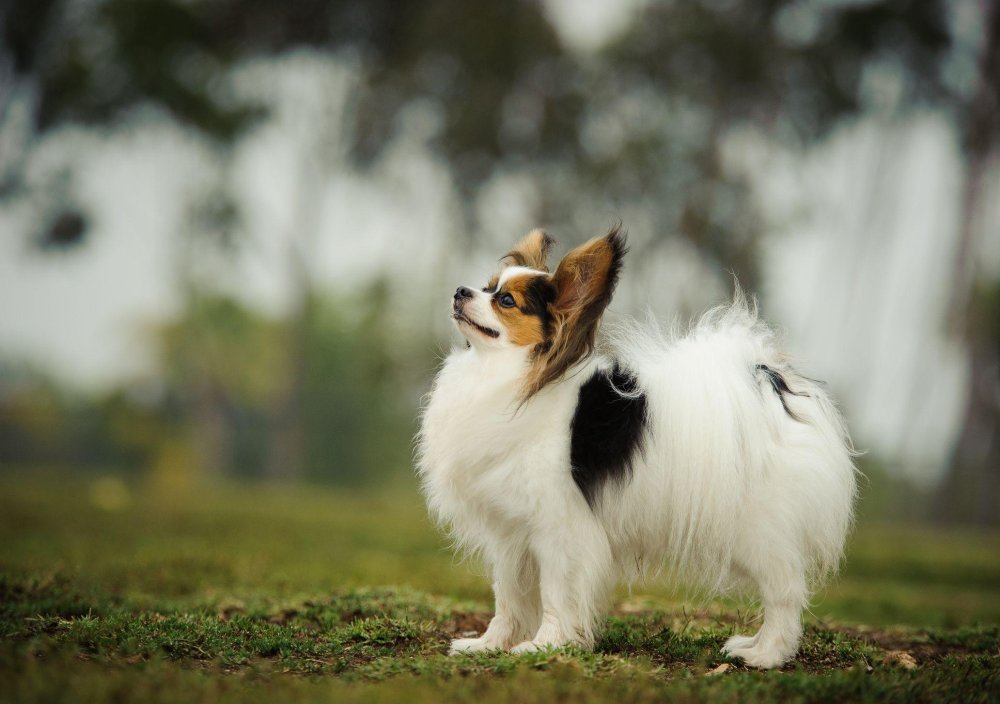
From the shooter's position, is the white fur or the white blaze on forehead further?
the white blaze on forehead

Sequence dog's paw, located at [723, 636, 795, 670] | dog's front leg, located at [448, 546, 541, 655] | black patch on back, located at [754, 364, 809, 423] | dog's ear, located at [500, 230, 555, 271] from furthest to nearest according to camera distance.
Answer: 1. dog's ear, located at [500, 230, 555, 271]
2. dog's front leg, located at [448, 546, 541, 655]
3. black patch on back, located at [754, 364, 809, 423]
4. dog's paw, located at [723, 636, 795, 670]

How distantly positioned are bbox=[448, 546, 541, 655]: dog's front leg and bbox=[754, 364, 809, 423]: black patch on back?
155 centimetres

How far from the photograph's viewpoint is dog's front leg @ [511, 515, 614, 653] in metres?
4.79

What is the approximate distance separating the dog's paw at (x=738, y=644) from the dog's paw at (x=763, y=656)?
2.9 inches

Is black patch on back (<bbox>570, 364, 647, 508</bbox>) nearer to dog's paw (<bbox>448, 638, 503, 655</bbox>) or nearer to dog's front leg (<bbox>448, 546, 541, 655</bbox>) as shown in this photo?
dog's front leg (<bbox>448, 546, 541, 655</bbox>)

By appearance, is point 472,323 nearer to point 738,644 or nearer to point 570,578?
point 570,578

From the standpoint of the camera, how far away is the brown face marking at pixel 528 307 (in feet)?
16.1

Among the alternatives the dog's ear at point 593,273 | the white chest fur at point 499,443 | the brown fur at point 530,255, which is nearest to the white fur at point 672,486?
the white chest fur at point 499,443

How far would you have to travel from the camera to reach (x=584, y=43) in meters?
27.2

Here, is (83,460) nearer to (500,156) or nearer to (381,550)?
(500,156)

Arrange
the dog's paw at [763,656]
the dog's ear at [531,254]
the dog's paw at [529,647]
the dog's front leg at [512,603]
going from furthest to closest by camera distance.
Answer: the dog's ear at [531,254] < the dog's front leg at [512,603] < the dog's paw at [763,656] < the dog's paw at [529,647]

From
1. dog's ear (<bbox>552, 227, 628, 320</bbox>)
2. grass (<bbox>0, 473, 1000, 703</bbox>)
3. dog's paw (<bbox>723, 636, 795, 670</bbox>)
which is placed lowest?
grass (<bbox>0, 473, 1000, 703</bbox>)

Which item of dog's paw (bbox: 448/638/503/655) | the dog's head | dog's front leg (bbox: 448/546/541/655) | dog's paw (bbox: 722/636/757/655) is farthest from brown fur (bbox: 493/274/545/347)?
dog's paw (bbox: 722/636/757/655)

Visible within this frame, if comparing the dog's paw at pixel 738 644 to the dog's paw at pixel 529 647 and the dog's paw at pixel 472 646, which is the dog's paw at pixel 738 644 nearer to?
the dog's paw at pixel 529 647
